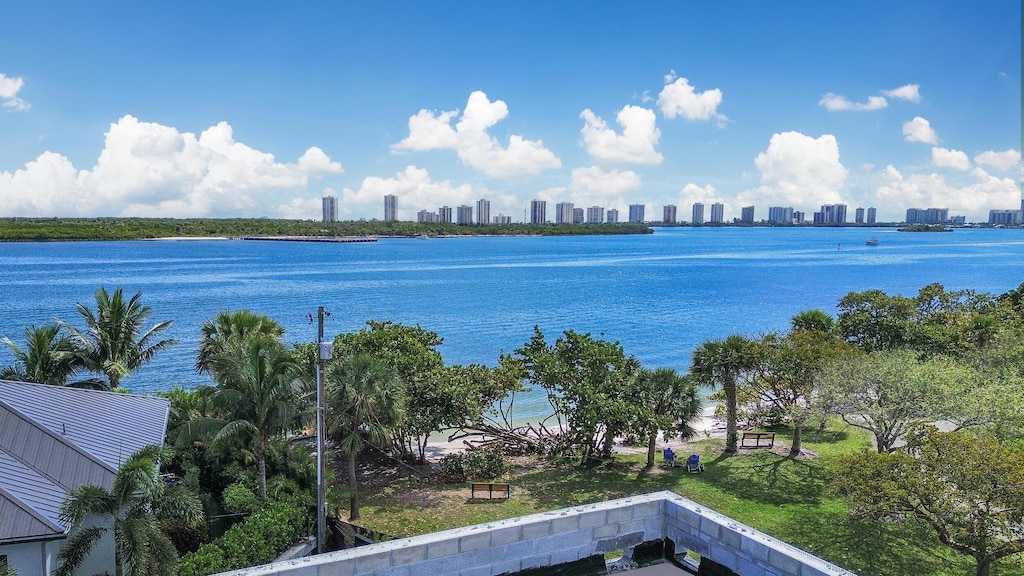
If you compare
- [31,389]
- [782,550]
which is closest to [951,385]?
[782,550]

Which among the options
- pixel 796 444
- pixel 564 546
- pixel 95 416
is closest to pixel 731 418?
pixel 796 444

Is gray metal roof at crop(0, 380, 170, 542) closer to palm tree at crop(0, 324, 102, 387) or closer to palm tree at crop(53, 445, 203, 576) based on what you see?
palm tree at crop(53, 445, 203, 576)

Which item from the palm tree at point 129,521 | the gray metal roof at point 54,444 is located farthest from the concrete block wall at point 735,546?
the gray metal roof at point 54,444

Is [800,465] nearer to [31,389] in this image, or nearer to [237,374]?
[237,374]

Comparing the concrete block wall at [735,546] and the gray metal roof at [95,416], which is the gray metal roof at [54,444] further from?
the concrete block wall at [735,546]

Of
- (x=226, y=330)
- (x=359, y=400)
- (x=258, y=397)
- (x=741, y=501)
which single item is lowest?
(x=741, y=501)

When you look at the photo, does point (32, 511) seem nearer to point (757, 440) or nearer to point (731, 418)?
point (731, 418)

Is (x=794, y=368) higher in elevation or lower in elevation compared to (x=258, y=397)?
lower
